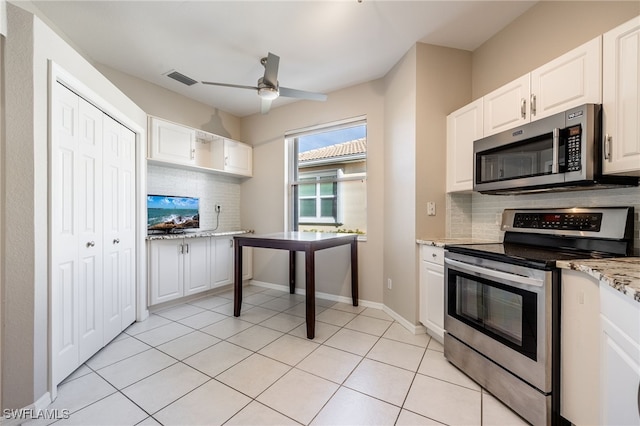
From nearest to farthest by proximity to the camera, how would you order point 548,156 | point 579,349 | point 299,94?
point 579,349 → point 548,156 → point 299,94

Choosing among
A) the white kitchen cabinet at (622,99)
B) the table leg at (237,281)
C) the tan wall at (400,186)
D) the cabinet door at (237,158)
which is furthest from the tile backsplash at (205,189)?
the white kitchen cabinet at (622,99)

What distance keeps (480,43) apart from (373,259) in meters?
2.54

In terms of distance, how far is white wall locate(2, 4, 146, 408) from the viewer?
1.46 meters

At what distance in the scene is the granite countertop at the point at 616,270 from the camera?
3.10ft

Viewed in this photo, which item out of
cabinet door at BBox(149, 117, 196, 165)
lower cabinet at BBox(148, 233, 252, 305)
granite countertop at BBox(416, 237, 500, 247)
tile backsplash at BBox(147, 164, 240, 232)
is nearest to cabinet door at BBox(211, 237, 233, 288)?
lower cabinet at BBox(148, 233, 252, 305)

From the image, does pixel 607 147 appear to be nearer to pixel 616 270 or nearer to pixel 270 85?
pixel 616 270

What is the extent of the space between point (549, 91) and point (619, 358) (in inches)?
62.9

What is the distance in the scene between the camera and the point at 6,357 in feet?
4.72

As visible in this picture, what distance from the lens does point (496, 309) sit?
167cm

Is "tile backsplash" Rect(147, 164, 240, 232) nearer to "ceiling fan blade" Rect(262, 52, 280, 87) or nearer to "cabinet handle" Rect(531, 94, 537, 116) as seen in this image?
"ceiling fan blade" Rect(262, 52, 280, 87)

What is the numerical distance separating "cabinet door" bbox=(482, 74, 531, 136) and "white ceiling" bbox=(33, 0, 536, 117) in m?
0.73

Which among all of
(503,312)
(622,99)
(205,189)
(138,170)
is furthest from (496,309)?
(205,189)

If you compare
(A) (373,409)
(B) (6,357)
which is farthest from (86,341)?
(A) (373,409)

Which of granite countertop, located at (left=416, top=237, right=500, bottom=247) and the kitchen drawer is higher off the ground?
granite countertop, located at (left=416, top=237, right=500, bottom=247)
